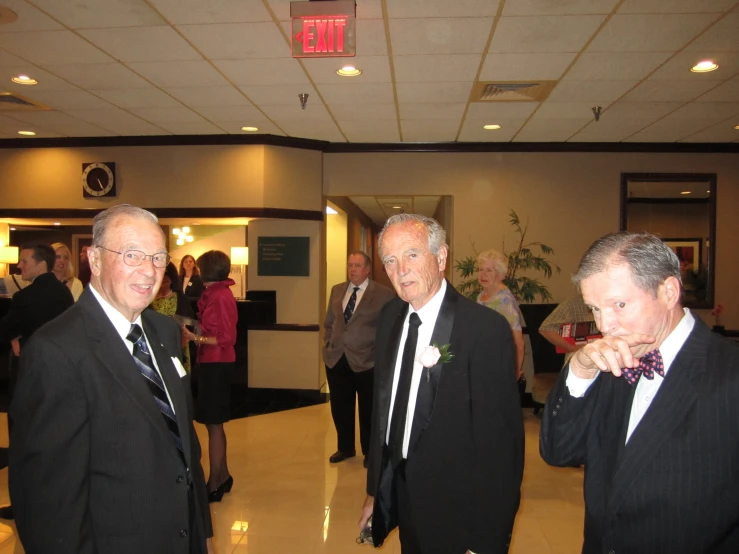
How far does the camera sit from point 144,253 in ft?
5.42

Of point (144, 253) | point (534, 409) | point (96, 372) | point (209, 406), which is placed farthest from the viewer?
point (534, 409)

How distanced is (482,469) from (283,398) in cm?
597

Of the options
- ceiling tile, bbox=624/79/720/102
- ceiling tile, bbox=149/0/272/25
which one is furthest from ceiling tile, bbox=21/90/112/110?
ceiling tile, bbox=624/79/720/102

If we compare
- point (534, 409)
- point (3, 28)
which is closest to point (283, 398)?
point (534, 409)

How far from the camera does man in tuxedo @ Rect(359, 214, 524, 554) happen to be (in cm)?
174

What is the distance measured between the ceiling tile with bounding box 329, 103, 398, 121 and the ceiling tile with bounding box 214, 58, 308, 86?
90 cm

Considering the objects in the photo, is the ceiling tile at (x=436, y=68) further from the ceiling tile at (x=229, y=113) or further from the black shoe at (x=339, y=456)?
the black shoe at (x=339, y=456)

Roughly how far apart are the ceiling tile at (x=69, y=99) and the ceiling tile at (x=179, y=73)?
0.99 metres

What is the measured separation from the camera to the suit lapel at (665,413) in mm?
1217

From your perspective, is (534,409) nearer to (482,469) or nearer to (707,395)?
(482,469)

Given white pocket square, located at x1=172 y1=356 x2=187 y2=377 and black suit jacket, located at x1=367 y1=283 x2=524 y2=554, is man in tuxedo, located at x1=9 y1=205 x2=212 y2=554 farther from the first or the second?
black suit jacket, located at x1=367 y1=283 x2=524 y2=554

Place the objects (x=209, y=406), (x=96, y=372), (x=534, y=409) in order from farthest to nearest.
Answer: (x=534, y=409) → (x=209, y=406) → (x=96, y=372)

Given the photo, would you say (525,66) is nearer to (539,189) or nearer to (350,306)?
(350,306)

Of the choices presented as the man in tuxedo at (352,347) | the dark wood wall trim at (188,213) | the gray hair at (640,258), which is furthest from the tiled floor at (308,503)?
the dark wood wall trim at (188,213)
